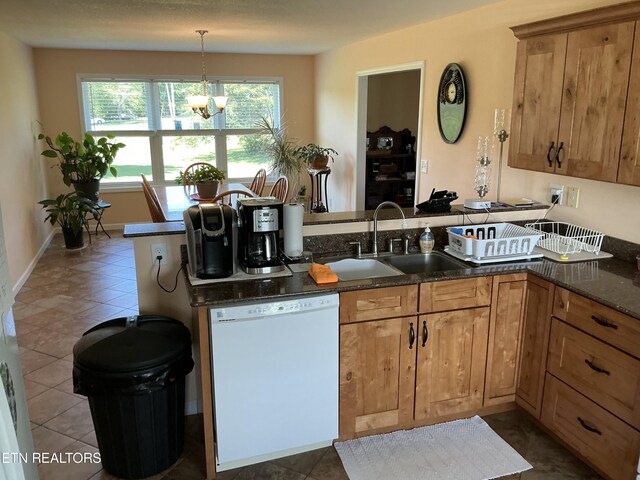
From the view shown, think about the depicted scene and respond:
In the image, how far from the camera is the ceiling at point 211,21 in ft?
12.2

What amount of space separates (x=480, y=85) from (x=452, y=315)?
1942 millimetres

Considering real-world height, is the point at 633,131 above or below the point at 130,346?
above

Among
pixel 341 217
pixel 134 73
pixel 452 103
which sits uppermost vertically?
pixel 134 73

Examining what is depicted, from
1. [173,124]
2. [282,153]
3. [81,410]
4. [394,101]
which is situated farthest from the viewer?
[173,124]

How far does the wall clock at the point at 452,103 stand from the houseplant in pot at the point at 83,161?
4.13m

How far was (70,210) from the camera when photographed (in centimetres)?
584

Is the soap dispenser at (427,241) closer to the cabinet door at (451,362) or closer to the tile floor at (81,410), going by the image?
the cabinet door at (451,362)

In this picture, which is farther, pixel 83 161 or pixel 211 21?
pixel 83 161

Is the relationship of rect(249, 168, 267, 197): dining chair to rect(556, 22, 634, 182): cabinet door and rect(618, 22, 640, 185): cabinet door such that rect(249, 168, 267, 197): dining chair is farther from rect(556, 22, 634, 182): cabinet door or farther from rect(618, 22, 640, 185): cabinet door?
rect(618, 22, 640, 185): cabinet door

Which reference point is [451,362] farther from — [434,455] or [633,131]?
[633,131]

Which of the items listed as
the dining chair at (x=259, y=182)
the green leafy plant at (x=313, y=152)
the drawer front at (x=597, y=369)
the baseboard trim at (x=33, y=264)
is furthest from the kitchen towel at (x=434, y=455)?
the green leafy plant at (x=313, y=152)

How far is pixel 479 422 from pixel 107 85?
20.6 ft

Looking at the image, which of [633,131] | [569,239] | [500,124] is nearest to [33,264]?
[500,124]

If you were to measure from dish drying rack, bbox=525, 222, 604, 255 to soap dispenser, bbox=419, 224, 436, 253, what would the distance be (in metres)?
0.63
